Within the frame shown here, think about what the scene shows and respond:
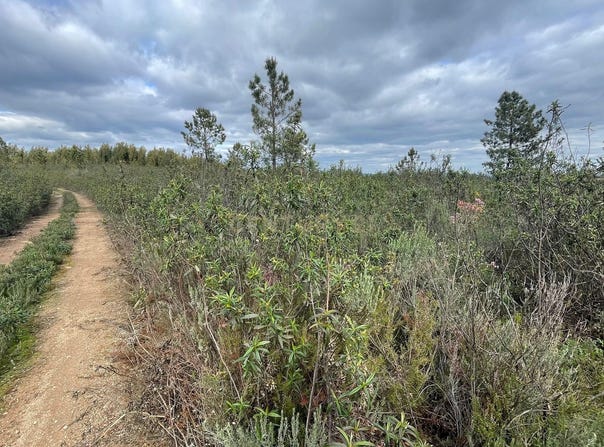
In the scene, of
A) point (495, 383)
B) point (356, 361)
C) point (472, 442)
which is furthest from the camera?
point (495, 383)

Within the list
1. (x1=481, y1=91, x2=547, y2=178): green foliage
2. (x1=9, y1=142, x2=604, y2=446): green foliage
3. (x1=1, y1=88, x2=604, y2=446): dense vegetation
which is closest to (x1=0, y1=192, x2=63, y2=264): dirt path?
(x1=1, y1=88, x2=604, y2=446): dense vegetation

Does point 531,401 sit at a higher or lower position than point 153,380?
higher

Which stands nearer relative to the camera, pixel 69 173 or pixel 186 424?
pixel 186 424

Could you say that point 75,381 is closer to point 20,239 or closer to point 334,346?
point 334,346

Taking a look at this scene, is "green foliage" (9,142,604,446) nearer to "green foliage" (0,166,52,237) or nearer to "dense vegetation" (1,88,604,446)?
"dense vegetation" (1,88,604,446)

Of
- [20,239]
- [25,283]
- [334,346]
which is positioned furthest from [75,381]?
[20,239]

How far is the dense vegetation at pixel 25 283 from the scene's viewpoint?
3.67m

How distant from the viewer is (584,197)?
348 cm

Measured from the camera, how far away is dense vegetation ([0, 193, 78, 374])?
3.67 m

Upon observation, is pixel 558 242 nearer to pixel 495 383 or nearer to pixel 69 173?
pixel 495 383

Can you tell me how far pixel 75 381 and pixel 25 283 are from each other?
301 cm

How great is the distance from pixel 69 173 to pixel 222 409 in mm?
37194

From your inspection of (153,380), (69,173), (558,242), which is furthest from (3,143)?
(558,242)

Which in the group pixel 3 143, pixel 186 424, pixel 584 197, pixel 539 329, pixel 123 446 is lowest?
pixel 123 446
